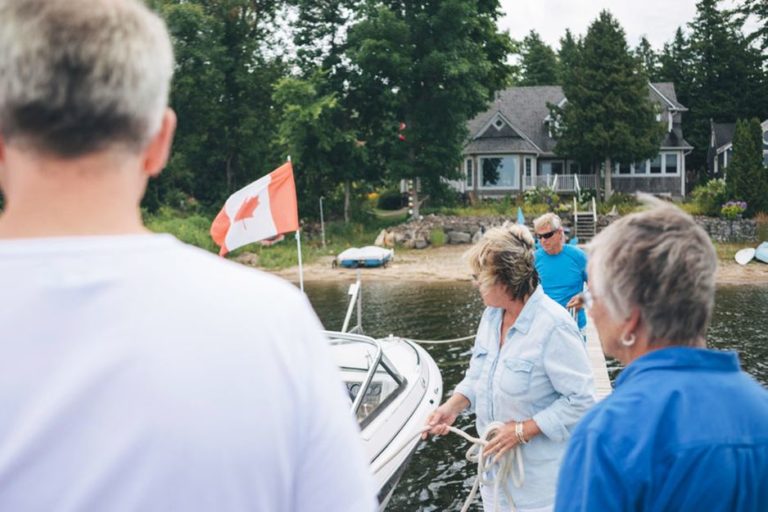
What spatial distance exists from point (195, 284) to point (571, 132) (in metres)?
38.5

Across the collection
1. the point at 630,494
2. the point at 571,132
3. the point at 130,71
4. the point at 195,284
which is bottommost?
the point at 630,494

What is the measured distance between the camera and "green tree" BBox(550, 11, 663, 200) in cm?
3584

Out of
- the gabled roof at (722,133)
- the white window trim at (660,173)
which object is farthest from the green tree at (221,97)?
the gabled roof at (722,133)

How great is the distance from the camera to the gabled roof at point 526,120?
137 ft

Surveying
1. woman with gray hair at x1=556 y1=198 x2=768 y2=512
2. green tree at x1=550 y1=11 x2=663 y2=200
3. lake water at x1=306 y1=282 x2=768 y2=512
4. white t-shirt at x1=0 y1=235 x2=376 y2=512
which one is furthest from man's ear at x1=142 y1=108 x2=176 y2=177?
green tree at x1=550 y1=11 x2=663 y2=200

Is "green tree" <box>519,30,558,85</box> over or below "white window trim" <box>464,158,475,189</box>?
over

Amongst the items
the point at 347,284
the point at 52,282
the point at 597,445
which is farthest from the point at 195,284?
the point at 347,284

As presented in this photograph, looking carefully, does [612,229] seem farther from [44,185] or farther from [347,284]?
[347,284]

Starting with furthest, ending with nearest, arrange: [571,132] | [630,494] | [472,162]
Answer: [472,162]
[571,132]
[630,494]

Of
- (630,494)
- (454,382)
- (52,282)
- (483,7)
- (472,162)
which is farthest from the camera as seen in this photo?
(472,162)

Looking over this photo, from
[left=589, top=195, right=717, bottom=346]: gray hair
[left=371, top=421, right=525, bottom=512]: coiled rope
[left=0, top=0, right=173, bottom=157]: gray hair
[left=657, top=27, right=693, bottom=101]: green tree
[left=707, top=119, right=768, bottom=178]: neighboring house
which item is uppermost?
[left=657, top=27, right=693, bottom=101]: green tree

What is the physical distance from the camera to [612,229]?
185 centimetres

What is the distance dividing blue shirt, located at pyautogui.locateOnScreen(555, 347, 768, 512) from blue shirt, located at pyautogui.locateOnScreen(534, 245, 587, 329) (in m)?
5.91

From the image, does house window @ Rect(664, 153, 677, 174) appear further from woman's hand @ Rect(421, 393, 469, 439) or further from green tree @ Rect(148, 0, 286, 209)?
woman's hand @ Rect(421, 393, 469, 439)
